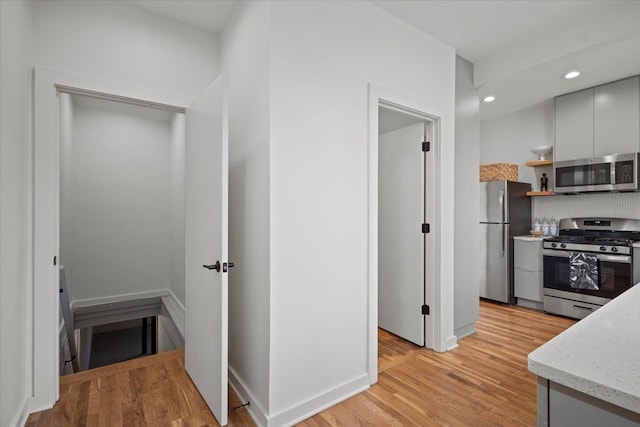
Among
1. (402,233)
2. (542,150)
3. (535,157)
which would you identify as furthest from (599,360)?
(535,157)

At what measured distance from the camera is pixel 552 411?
646 mm

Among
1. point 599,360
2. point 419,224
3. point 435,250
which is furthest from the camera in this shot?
point 419,224

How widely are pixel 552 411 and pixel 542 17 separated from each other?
2.91 meters

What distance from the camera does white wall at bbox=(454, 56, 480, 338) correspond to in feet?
9.57

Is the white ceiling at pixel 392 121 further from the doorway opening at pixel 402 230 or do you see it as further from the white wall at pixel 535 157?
A: the white wall at pixel 535 157

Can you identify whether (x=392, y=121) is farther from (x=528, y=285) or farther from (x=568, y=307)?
(x=568, y=307)

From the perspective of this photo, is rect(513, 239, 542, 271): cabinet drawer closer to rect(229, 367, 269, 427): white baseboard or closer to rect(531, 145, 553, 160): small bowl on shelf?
rect(531, 145, 553, 160): small bowl on shelf

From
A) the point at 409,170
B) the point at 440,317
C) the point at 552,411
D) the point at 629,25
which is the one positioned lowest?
the point at 440,317

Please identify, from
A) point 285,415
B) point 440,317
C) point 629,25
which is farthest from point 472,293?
point 629,25

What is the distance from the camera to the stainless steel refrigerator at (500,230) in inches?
159

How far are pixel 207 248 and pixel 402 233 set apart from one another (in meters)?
1.81

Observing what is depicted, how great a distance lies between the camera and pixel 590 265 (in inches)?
131

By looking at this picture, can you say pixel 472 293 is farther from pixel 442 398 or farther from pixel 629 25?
pixel 629 25

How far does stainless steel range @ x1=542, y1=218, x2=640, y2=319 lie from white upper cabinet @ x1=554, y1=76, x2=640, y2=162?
856 mm
